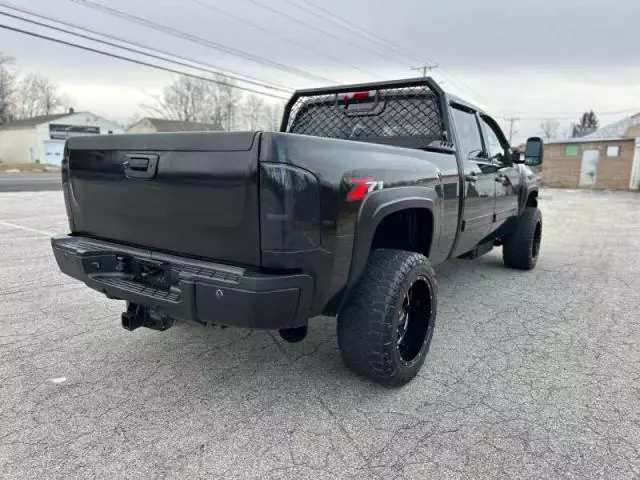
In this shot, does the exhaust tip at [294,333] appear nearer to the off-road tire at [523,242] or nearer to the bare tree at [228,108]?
the off-road tire at [523,242]

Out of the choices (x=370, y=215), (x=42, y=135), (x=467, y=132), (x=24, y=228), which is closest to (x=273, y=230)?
(x=370, y=215)

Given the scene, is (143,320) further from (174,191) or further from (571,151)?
(571,151)

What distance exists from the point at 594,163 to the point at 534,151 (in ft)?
82.2

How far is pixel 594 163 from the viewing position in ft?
87.1

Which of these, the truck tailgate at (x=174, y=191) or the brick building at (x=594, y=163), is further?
the brick building at (x=594, y=163)

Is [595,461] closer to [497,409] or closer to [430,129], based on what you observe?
[497,409]

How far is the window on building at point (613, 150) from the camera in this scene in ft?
83.2

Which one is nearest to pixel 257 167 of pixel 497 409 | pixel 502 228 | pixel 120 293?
pixel 120 293

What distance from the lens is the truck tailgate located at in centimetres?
223

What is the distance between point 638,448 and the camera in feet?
7.70

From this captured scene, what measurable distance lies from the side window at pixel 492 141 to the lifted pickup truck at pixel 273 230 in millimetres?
1147

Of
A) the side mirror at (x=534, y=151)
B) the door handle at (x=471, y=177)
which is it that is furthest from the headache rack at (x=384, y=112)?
the side mirror at (x=534, y=151)

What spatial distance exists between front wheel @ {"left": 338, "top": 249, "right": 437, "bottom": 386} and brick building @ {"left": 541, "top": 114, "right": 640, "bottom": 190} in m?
27.0

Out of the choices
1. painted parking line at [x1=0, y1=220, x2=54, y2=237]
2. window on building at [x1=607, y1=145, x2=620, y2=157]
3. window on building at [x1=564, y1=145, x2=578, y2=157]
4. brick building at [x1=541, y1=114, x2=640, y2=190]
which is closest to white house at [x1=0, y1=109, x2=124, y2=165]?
brick building at [x1=541, y1=114, x2=640, y2=190]
